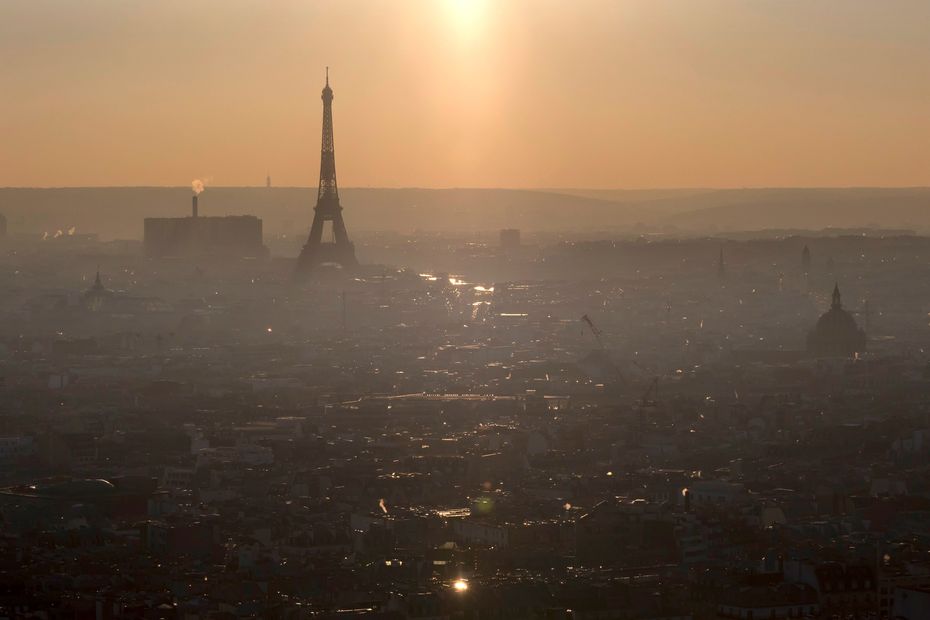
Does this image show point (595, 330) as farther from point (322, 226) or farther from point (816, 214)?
point (816, 214)

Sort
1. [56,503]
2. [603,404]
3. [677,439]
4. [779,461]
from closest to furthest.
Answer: [56,503]
[779,461]
[677,439]
[603,404]

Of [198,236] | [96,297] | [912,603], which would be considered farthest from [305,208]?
[912,603]

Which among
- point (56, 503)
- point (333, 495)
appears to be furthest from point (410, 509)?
point (56, 503)

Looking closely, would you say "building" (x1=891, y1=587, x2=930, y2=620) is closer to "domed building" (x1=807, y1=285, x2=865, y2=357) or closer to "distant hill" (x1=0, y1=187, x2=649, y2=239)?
"domed building" (x1=807, y1=285, x2=865, y2=357)

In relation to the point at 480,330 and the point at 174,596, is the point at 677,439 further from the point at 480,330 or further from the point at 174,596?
the point at 480,330

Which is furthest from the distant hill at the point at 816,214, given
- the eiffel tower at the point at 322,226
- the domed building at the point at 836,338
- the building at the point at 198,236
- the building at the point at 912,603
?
the building at the point at 912,603
